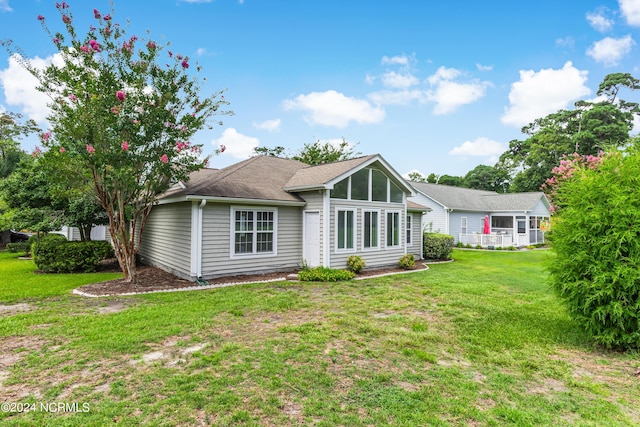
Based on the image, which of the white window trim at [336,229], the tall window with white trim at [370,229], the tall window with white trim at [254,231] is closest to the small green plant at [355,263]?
the white window trim at [336,229]

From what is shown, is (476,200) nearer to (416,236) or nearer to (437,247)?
(437,247)

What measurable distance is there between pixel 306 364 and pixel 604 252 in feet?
14.8

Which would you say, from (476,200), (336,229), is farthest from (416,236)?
(476,200)

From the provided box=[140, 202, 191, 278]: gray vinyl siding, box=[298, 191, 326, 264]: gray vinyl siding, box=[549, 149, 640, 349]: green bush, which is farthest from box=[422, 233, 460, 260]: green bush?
box=[140, 202, 191, 278]: gray vinyl siding

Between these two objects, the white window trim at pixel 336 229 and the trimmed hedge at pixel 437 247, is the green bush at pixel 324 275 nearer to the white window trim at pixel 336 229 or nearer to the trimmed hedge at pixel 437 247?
the white window trim at pixel 336 229

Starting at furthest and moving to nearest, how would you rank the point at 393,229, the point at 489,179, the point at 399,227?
the point at 489,179 → the point at 399,227 → the point at 393,229

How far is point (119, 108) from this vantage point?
811 cm

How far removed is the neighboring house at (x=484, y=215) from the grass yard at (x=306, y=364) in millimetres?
16801

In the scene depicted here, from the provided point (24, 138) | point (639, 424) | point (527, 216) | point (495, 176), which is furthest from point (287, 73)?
point (495, 176)

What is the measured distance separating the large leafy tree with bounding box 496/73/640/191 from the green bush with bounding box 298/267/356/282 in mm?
34217

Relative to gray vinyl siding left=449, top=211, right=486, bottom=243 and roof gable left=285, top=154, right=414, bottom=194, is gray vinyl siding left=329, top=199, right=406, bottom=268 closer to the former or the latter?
roof gable left=285, top=154, right=414, bottom=194

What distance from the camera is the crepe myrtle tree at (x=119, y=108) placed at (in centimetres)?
810

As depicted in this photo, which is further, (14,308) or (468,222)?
(468,222)

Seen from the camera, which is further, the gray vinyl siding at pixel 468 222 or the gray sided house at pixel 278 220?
the gray vinyl siding at pixel 468 222
